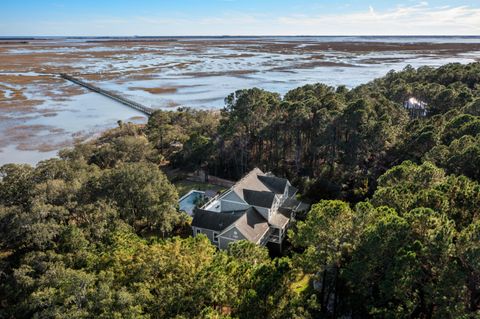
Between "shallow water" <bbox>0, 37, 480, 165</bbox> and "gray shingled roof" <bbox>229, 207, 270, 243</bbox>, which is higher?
"shallow water" <bbox>0, 37, 480, 165</bbox>

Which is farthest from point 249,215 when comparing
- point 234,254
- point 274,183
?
point 234,254

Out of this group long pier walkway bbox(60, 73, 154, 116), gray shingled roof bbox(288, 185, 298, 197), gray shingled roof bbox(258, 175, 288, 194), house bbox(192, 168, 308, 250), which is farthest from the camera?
long pier walkway bbox(60, 73, 154, 116)

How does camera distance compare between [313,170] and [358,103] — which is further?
[313,170]

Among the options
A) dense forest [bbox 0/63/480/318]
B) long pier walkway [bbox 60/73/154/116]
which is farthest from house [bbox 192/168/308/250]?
long pier walkway [bbox 60/73/154/116]

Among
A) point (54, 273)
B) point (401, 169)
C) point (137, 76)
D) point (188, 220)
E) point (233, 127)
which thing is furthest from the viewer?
point (137, 76)

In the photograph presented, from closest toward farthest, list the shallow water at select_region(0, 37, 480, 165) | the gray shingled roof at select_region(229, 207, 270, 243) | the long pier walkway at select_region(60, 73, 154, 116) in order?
the gray shingled roof at select_region(229, 207, 270, 243), the shallow water at select_region(0, 37, 480, 165), the long pier walkway at select_region(60, 73, 154, 116)

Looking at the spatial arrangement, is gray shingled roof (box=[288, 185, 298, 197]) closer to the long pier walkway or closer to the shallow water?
the shallow water

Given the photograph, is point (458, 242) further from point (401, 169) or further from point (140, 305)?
point (140, 305)

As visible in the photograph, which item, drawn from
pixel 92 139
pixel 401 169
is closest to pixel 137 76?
pixel 92 139

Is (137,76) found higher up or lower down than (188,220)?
higher up
